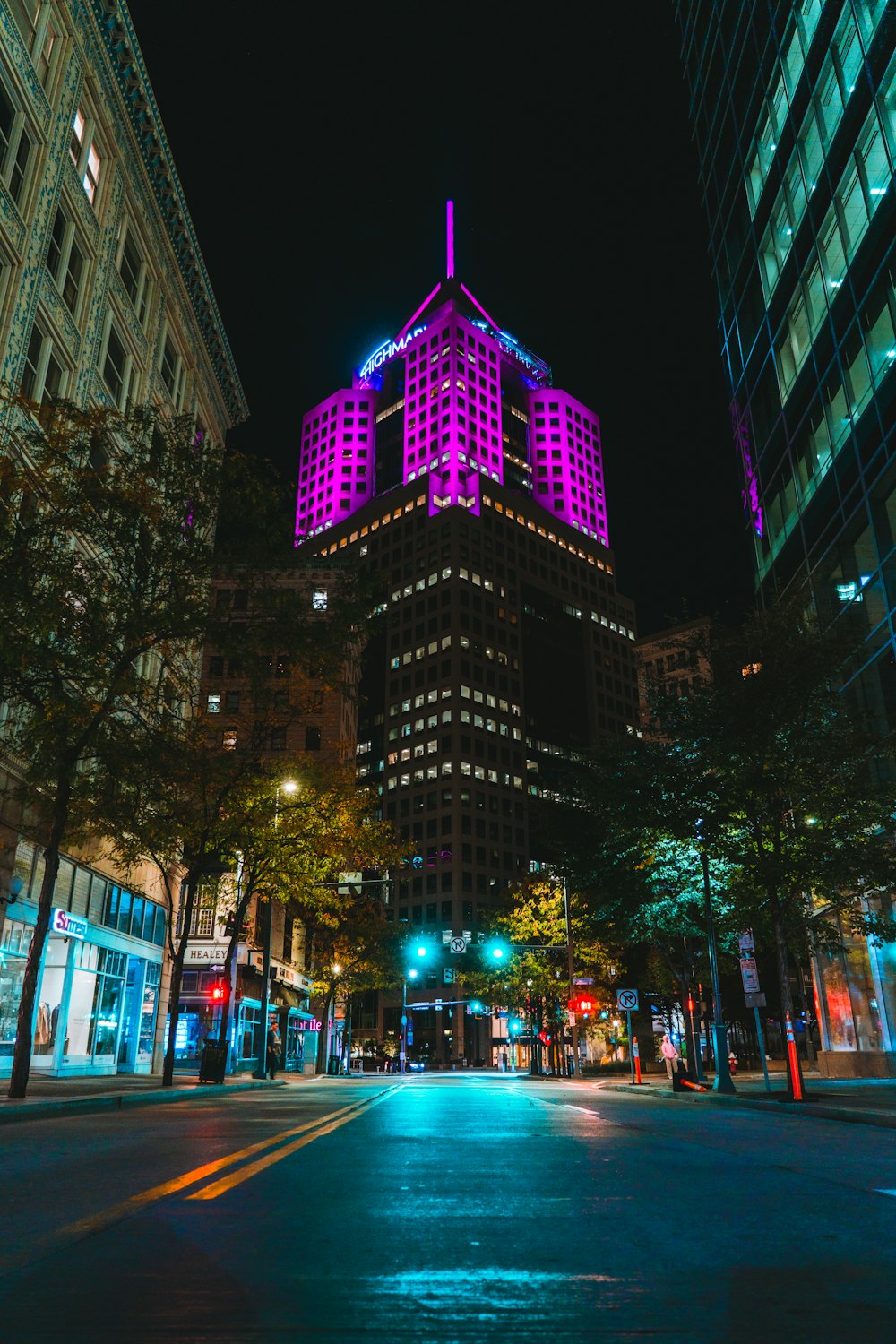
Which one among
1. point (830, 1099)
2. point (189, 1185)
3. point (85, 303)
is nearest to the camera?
point (189, 1185)

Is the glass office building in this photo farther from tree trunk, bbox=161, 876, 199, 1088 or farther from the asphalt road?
the asphalt road

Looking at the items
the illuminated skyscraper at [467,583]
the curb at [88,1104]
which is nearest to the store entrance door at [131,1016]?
the curb at [88,1104]

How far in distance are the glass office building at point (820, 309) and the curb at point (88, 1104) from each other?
18931 millimetres

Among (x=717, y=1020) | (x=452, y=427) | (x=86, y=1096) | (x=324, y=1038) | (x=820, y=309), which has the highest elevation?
(x=452, y=427)

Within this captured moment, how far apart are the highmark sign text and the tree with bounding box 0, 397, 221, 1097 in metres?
156

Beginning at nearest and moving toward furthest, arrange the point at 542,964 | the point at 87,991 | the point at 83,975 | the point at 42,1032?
the point at 42,1032, the point at 83,975, the point at 87,991, the point at 542,964

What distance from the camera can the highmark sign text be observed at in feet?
567

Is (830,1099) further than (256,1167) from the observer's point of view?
Yes

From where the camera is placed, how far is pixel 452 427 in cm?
15550

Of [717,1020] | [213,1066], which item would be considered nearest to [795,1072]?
[717,1020]

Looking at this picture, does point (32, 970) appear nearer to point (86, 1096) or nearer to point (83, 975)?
point (86, 1096)

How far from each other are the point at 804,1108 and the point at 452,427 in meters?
144

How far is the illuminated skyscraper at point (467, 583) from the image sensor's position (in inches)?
5059

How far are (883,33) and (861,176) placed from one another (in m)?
3.49
